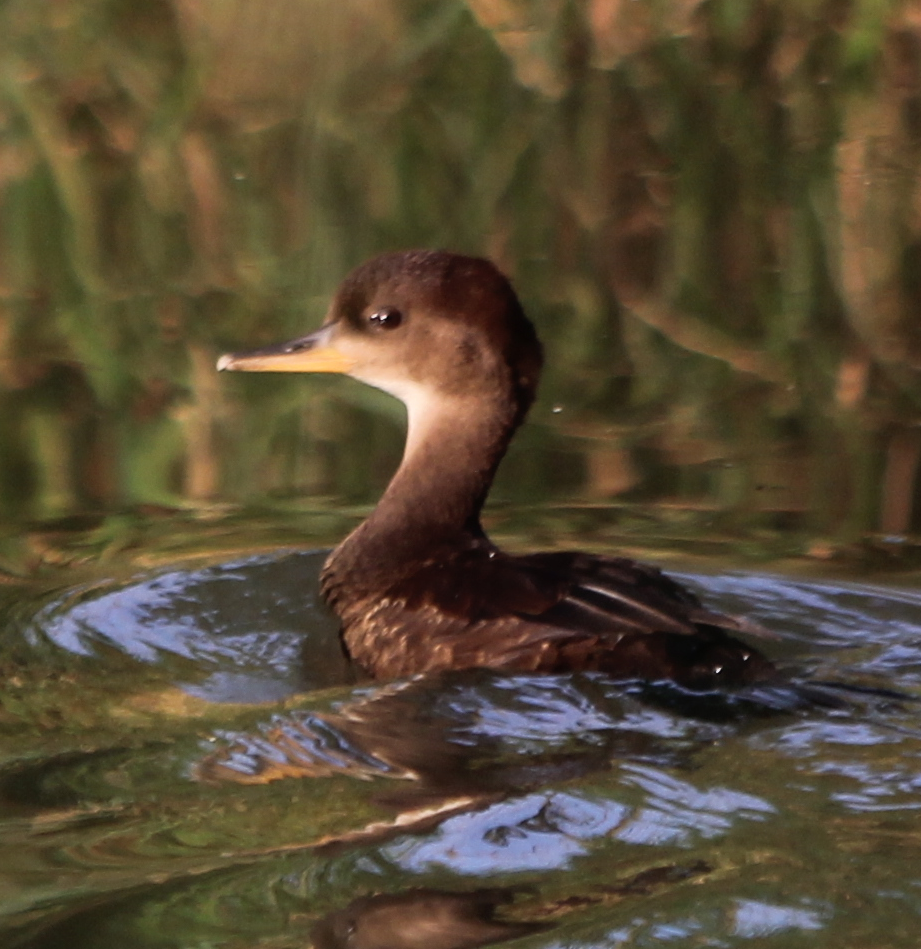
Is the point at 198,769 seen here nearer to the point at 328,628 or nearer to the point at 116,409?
the point at 328,628

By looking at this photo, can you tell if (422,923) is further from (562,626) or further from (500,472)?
(500,472)

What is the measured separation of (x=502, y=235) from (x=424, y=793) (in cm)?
507

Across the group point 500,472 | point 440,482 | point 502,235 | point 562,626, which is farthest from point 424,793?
point 502,235

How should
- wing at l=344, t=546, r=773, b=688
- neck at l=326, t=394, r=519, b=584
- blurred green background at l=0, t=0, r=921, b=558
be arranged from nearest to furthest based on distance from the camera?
wing at l=344, t=546, r=773, b=688 → neck at l=326, t=394, r=519, b=584 → blurred green background at l=0, t=0, r=921, b=558

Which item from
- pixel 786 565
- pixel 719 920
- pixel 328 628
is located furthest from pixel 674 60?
pixel 719 920

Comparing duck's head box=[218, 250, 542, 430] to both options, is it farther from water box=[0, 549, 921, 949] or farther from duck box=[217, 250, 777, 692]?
water box=[0, 549, 921, 949]

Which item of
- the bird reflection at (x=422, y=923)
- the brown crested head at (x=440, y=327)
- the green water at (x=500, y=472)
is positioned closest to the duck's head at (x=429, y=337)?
the brown crested head at (x=440, y=327)

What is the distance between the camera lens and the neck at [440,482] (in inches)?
225

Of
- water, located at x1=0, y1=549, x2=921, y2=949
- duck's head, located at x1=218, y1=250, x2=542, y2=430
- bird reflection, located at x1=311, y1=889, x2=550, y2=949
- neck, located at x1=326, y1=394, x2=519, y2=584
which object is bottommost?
bird reflection, located at x1=311, y1=889, x2=550, y2=949

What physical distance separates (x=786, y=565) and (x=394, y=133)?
3968 millimetres

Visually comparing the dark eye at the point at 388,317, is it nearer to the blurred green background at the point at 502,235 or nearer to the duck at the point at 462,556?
the duck at the point at 462,556

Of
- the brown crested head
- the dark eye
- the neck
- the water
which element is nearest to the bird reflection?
the water

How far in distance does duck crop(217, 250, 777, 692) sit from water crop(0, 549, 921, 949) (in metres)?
0.12

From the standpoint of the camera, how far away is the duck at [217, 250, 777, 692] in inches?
194
